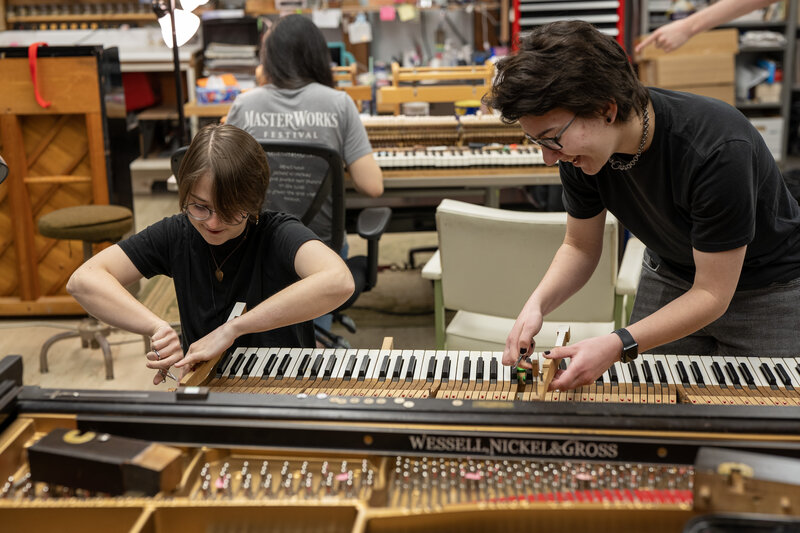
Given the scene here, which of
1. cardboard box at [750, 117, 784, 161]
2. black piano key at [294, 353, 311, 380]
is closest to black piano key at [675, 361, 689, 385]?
black piano key at [294, 353, 311, 380]

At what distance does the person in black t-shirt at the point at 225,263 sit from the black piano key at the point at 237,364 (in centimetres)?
4

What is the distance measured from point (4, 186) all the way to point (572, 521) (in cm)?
411

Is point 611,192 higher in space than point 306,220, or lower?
higher

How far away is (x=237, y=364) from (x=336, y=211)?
4.62 feet

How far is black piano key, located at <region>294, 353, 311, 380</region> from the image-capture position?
188 cm

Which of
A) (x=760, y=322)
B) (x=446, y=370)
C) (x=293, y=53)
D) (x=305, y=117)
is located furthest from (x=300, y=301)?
(x=293, y=53)

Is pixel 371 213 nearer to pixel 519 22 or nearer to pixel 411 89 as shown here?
pixel 411 89

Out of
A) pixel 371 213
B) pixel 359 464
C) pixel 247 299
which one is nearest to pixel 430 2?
pixel 371 213

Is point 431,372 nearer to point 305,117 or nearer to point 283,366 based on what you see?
point 283,366

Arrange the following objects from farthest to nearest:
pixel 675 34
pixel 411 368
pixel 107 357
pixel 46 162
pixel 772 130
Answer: pixel 772 130 < pixel 46 162 < pixel 107 357 < pixel 675 34 < pixel 411 368

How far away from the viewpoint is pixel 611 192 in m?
1.96

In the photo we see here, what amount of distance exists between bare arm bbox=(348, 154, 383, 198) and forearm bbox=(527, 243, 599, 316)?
157 cm

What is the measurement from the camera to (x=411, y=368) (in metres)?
1.90

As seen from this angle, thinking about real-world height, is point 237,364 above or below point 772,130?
above
